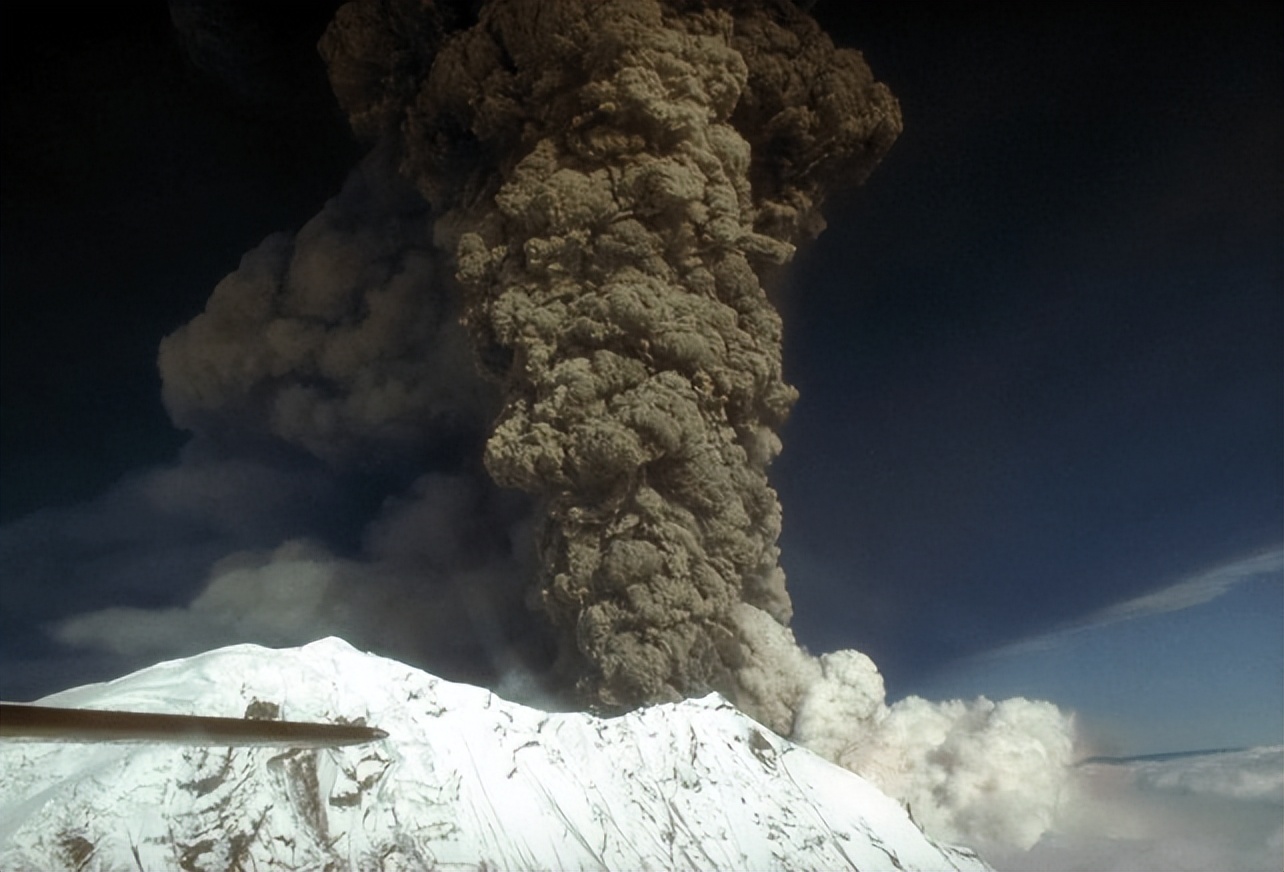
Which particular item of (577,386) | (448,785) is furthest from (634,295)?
(448,785)

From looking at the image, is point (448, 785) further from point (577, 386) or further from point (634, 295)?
point (634, 295)

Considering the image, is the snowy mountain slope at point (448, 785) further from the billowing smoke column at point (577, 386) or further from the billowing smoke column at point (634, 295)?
the billowing smoke column at point (634, 295)

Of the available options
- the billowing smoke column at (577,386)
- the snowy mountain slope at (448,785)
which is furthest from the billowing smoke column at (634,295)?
the snowy mountain slope at (448,785)

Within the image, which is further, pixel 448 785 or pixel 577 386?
pixel 577 386

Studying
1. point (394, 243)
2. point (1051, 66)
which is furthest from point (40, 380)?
point (1051, 66)

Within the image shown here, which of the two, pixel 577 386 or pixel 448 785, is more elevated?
pixel 577 386

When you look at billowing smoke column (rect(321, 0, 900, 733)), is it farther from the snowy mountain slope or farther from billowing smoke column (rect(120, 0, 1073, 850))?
the snowy mountain slope

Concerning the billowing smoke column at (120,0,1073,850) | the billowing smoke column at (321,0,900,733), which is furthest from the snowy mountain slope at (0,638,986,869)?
the billowing smoke column at (321,0,900,733)

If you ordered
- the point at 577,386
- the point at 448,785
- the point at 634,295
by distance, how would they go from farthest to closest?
the point at 634,295 → the point at 577,386 → the point at 448,785
